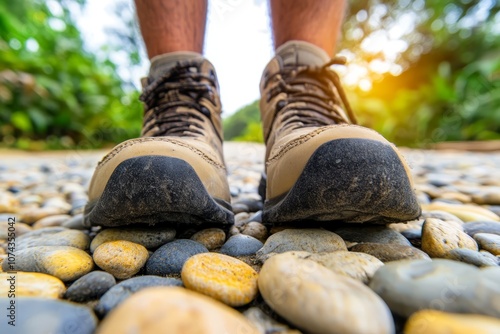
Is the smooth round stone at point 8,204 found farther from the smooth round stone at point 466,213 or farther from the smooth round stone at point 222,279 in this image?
the smooth round stone at point 466,213

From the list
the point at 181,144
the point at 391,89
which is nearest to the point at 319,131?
the point at 181,144

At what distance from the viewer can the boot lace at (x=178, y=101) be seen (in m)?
1.05

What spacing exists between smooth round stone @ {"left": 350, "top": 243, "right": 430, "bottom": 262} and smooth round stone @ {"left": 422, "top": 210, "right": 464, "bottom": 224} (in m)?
0.40

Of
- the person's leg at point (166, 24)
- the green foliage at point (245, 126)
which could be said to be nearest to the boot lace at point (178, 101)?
the person's leg at point (166, 24)

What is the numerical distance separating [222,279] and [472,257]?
1.61 ft

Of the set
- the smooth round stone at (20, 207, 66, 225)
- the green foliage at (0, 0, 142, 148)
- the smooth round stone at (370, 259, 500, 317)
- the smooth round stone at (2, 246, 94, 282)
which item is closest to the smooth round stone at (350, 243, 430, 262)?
the smooth round stone at (370, 259, 500, 317)

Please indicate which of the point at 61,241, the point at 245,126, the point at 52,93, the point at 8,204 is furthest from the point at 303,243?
the point at 52,93

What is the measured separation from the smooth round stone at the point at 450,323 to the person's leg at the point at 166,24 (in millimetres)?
1075

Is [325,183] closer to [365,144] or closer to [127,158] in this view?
[365,144]

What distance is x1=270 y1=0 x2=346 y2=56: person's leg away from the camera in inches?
47.2

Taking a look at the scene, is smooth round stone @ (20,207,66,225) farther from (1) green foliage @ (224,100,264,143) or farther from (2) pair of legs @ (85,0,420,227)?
(1) green foliage @ (224,100,264,143)

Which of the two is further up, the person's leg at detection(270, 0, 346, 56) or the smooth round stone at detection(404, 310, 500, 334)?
the person's leg at detection(270, 0, 346, 56)

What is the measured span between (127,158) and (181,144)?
0.45 feet

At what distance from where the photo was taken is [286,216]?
29.2 inches
